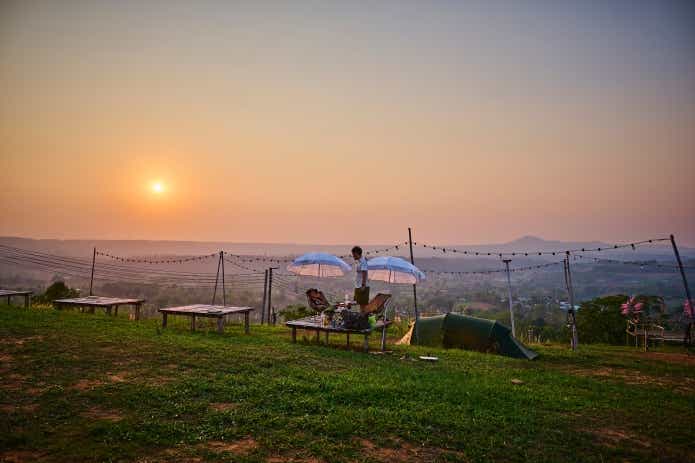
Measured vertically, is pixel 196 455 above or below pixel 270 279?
below

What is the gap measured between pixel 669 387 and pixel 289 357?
335 inches

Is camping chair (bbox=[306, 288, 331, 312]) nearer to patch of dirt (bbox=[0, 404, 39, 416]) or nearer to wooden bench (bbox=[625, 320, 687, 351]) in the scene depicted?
patch of dirt (bbox=[0, 404, 39, 416])

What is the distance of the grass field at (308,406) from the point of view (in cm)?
479

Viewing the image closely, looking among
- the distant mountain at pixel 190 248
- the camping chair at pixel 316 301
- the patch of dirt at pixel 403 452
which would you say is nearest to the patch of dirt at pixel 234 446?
the patch of dirt at pixel 403 452

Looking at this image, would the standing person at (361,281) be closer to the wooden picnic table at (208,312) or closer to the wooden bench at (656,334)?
the wooden picnic table at (208,312)

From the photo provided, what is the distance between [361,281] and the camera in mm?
11609

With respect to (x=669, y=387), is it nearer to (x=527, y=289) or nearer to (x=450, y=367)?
(x=450, y=367)

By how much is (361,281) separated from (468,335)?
4147 millimetres

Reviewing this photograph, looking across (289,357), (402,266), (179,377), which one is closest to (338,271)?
(402,266)

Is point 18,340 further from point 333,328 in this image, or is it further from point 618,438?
point 618,438

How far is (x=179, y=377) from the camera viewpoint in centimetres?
718

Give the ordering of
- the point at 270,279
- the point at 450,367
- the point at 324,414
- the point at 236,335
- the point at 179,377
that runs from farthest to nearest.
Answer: the point at 270,279 → the point at 236,335 → the point at 450,367 → the point at 179,377 → the point at 324,414

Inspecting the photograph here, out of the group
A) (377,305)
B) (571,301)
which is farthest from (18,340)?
(571,301)

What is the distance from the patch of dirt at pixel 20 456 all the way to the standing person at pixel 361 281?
8.12m
